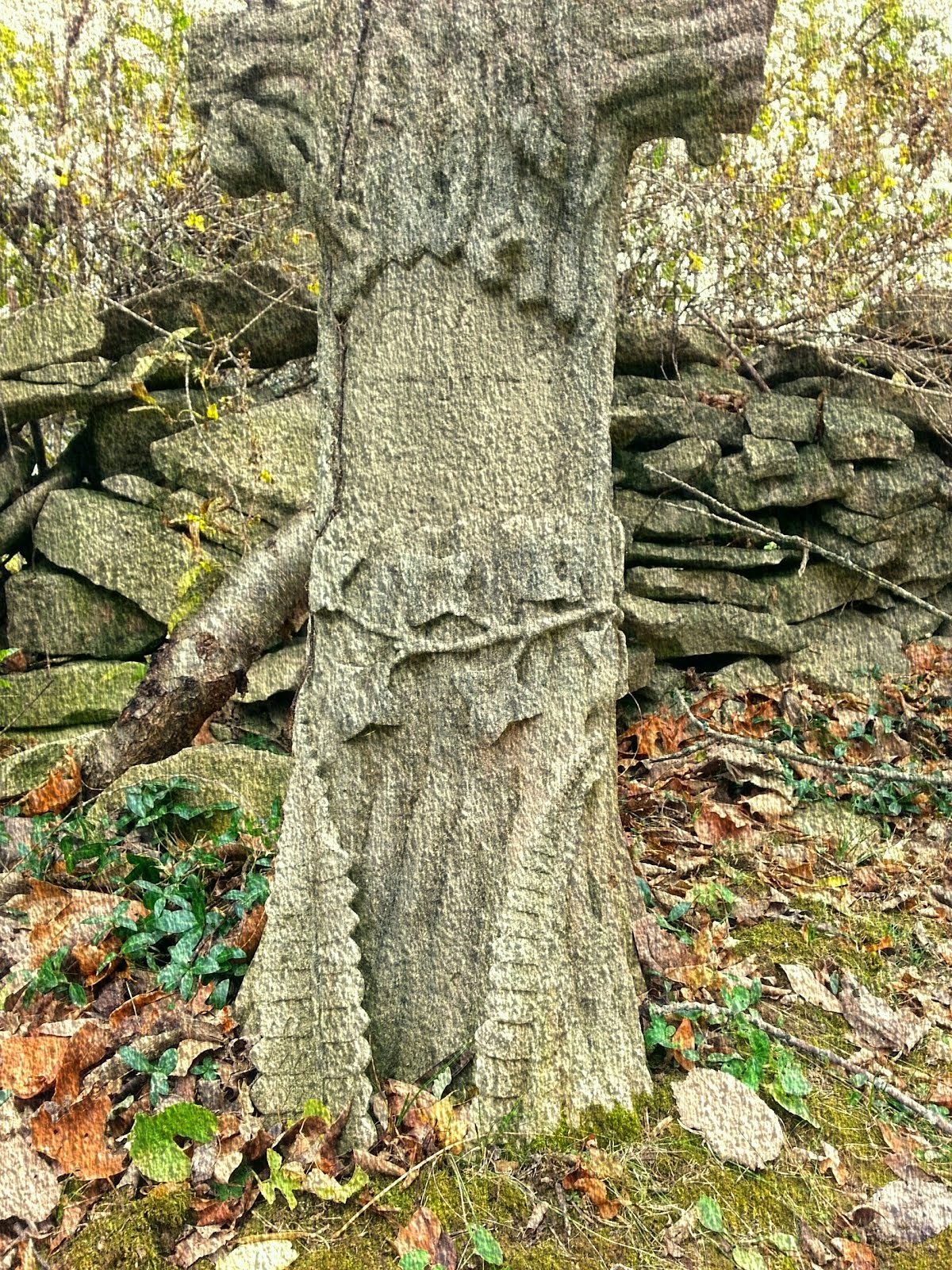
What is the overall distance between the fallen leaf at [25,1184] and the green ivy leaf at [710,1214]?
1.26m

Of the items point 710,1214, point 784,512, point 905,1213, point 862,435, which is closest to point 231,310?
point 784,512

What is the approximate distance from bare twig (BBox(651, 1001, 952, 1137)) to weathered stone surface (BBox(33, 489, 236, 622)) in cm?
281

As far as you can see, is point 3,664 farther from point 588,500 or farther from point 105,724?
point 588,500

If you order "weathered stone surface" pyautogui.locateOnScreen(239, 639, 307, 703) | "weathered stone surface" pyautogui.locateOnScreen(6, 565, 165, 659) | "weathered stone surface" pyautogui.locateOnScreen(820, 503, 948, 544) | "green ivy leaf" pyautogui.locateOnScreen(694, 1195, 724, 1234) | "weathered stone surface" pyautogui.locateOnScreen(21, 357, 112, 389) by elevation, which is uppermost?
"weathered stone surface" pyautogui.locateOnScreen(21, 357, 112, 389)

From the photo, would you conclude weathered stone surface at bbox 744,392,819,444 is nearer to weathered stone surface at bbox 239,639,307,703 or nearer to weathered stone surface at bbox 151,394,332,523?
weathered stone surface at bbox 151,394,332,523

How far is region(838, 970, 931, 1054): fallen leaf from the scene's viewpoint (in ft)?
8.21

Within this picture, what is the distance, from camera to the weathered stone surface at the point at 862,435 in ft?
16.8

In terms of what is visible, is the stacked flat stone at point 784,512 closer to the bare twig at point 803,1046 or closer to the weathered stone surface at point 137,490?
the weathered stone surface at point 137,490

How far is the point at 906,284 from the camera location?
530 centimetres

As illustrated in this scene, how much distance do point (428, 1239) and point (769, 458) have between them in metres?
4.12

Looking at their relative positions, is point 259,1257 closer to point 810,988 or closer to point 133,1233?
point 133,1233

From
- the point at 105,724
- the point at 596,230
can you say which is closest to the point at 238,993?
the point at 596,230

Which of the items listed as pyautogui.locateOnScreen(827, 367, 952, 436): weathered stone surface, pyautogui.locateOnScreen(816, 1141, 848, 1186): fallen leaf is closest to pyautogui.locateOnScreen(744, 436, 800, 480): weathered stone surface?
pyautogui.locateOnScreen(827, 367, 952, 436): weathered stone surface

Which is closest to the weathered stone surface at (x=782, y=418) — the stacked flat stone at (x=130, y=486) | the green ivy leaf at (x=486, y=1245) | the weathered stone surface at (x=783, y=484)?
the weathered stone surface at (x=783, y=484)
